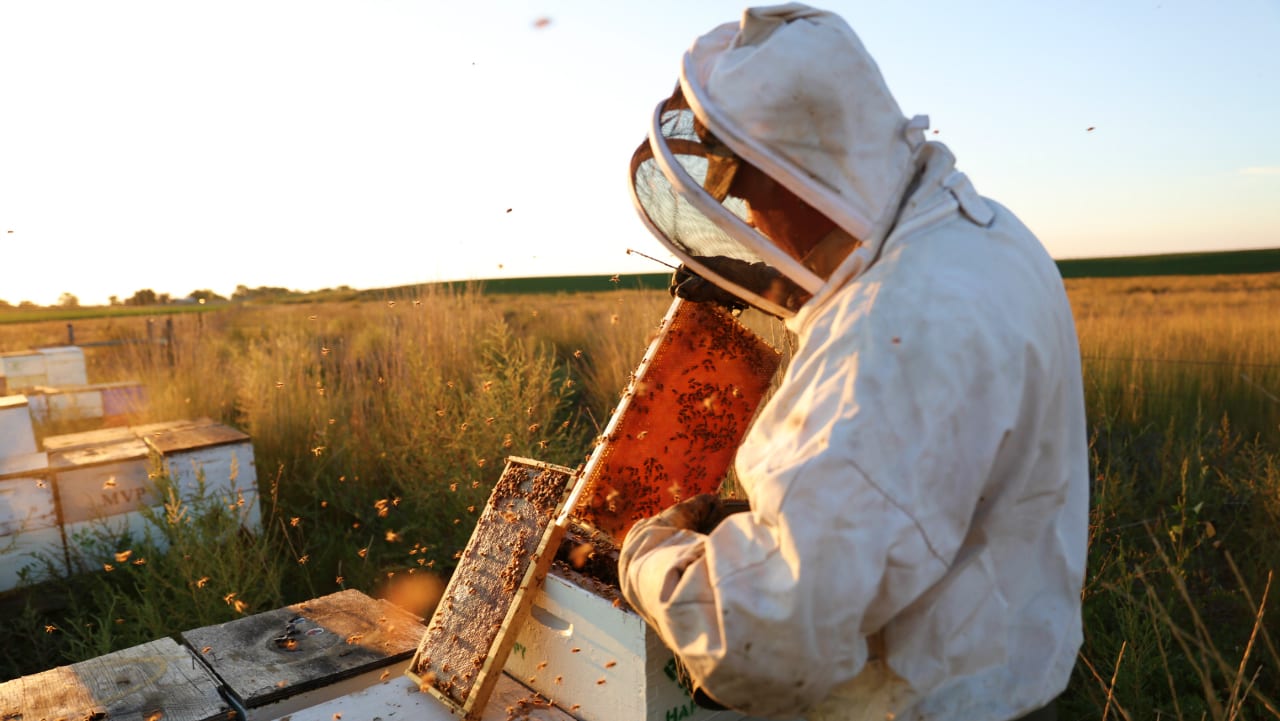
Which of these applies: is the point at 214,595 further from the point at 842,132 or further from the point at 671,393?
the point at 842,132

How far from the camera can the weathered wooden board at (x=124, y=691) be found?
78.7 inches

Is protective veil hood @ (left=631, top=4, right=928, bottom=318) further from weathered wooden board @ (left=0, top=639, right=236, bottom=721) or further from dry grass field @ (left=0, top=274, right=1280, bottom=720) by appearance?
weathered wooden board @ (left=0, top=639, right=236, bottom=721)

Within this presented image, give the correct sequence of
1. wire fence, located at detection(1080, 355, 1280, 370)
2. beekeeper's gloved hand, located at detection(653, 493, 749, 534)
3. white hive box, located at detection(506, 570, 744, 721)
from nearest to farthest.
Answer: beekeeper's gloved hand, located at detection(653, 493, 749, 534) → white hive box, located at detection(506, 570, 744, 721) → wire fence, located at detection(1080, 355, 1280, 370)

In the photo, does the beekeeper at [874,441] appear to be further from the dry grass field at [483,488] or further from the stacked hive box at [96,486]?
the stacked hive box at [96,486]

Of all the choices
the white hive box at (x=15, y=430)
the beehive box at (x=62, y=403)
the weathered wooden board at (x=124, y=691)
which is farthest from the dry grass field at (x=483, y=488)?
the weathered wooden board at (x=124, y=691)

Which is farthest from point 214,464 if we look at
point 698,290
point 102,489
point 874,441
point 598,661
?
point 874,441

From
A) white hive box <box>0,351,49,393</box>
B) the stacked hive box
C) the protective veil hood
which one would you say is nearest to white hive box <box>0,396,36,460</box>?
the stacked hive box

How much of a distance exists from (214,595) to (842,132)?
389cm

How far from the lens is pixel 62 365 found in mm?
7660

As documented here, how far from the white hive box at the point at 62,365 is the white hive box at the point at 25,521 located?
3963mm

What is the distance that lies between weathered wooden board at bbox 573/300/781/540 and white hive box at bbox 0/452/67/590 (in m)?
3.85

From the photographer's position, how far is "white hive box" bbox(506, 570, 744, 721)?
6.01ft

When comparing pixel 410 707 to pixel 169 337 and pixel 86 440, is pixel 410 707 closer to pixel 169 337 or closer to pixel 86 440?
pixel 86 440

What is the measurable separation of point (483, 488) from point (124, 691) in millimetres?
2830
